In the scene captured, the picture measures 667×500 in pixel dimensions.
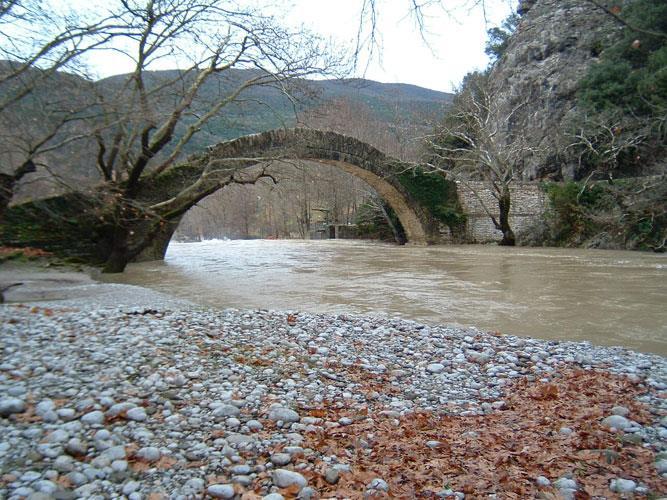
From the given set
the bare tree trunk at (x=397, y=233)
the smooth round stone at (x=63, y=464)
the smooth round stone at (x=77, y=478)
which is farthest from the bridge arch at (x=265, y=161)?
the smooth round stone at (x=77, y=478)

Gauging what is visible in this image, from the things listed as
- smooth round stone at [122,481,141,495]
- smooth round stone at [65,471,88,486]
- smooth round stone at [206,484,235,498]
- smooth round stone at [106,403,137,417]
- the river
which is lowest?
the river

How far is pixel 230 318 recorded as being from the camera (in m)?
4.63

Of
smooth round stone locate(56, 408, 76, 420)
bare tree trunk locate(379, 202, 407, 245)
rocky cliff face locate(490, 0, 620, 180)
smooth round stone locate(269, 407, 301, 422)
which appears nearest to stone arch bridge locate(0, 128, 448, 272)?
bare tree trunk locate(379, 202, 407, 245)

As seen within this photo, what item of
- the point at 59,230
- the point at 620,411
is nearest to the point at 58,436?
the point at 620,411

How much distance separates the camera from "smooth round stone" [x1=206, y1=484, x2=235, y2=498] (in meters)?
1.76

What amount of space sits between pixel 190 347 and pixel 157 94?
8.73 metres

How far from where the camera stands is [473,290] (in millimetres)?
7676

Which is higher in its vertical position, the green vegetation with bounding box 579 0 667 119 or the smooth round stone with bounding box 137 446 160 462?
the green vegetation with bounding box 579 0 667 119

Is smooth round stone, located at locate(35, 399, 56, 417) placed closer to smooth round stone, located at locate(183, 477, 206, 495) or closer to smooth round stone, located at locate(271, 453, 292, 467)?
smooth round stone, located at locate(183, 477, 206, 495)

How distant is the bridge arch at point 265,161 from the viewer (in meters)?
11.4

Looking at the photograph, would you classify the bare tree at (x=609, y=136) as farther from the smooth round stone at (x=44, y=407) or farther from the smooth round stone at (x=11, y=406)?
the smooth round stone at (x=11, y=406)

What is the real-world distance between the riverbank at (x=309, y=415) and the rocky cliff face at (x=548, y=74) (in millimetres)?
18918

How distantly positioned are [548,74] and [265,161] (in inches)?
723

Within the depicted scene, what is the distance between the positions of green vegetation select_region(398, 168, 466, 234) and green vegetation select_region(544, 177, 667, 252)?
3.68 meters
